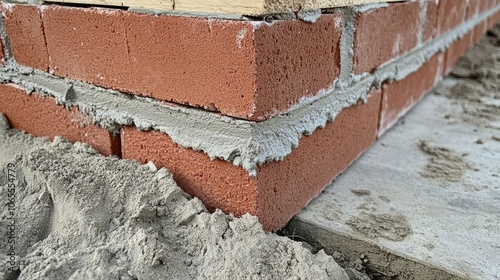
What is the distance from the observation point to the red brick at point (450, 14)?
2.10 metres

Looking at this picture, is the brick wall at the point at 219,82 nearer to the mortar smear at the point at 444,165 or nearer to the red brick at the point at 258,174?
the red brick at the point at 258,174

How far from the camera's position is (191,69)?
99 centimetres

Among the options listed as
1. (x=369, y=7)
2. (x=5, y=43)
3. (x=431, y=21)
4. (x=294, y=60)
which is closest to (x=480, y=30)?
(x=431, y=21)

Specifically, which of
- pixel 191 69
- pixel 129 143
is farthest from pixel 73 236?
pixel 191 69

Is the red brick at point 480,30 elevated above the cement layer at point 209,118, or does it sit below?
below

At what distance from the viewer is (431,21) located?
1.96 metres

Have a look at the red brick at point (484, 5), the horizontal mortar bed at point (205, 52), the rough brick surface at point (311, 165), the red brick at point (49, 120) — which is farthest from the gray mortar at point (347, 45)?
the red brick at point (484, 5)

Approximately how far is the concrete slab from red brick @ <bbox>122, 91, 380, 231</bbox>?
64 mm

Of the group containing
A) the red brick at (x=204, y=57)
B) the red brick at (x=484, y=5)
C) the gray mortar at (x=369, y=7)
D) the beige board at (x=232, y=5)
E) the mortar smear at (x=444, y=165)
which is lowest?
the mortar smear at (x=444, y=165)

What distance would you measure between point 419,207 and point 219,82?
623mm

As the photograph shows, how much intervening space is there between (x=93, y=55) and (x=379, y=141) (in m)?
1.01

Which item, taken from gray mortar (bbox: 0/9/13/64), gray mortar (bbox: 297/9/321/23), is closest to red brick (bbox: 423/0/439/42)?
gray mortar (bbox: 297/9/321/23)

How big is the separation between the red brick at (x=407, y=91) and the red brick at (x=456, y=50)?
0.47 feet

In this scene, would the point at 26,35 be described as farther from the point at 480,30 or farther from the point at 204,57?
the point at 480,30
